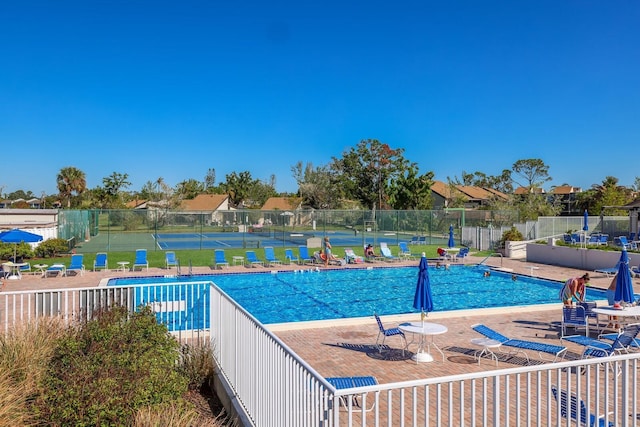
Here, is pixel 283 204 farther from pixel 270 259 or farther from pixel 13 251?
pixel 13 251

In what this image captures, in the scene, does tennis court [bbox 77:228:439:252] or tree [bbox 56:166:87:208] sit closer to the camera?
tennis court [bbox 77:228:439:252]

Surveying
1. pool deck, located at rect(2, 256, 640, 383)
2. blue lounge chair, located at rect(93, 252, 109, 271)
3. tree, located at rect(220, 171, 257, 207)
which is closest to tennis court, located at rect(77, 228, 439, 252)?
blue lounge chair, located at rect(93, 252, 109, 271)

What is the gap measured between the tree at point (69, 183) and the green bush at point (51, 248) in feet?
140

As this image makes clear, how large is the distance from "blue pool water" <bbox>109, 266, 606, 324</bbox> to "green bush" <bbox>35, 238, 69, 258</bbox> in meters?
7.74

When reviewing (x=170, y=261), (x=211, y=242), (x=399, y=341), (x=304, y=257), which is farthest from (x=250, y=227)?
(x=399, y=341)

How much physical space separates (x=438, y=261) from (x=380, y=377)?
658 inches

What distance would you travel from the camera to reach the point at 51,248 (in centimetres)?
2438

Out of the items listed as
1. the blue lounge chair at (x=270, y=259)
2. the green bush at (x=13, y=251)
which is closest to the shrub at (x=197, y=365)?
the blue lounge chair at (x=270, y=259)

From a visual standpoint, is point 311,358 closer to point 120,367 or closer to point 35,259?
point 120,367

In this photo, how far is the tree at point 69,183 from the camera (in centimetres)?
6406

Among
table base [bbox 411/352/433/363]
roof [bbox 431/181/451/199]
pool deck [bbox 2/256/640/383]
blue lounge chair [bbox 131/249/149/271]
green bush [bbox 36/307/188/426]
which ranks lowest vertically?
pool deck [bbox 2/256/640/383]

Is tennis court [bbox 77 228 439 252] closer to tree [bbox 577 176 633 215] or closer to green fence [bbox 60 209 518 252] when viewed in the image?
green fence [bbox 60 209 518 252]

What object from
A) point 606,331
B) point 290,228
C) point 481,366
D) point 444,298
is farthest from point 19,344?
point 290,228

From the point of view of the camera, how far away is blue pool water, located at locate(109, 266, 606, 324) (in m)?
15.0
